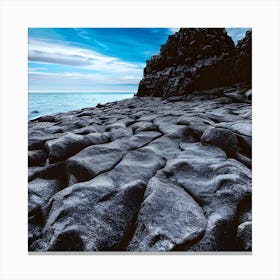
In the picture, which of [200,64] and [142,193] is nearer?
[142,193]

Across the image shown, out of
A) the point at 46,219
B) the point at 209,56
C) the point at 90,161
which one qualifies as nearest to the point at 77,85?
the point at 90,161

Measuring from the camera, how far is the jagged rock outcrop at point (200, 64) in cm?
739

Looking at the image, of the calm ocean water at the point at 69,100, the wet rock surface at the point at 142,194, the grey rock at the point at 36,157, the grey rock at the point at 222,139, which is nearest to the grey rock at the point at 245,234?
the wet rock surface at the point at 142,194

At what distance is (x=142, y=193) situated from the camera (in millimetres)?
1834

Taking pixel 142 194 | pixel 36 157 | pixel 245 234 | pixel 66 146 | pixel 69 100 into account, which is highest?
pixel 69 100

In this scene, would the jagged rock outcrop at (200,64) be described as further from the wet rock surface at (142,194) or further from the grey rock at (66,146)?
the grey rock at (66,146)

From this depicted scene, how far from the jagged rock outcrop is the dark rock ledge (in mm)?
5192

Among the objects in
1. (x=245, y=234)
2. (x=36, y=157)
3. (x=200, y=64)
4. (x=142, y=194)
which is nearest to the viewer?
(x=245, y=234)

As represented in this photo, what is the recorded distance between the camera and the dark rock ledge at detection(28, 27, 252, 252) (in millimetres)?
1553

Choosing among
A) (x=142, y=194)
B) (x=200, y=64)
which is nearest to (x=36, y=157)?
(x=142, y=194)

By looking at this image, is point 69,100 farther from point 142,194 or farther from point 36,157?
point 142,194

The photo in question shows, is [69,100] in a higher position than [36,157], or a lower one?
higher
